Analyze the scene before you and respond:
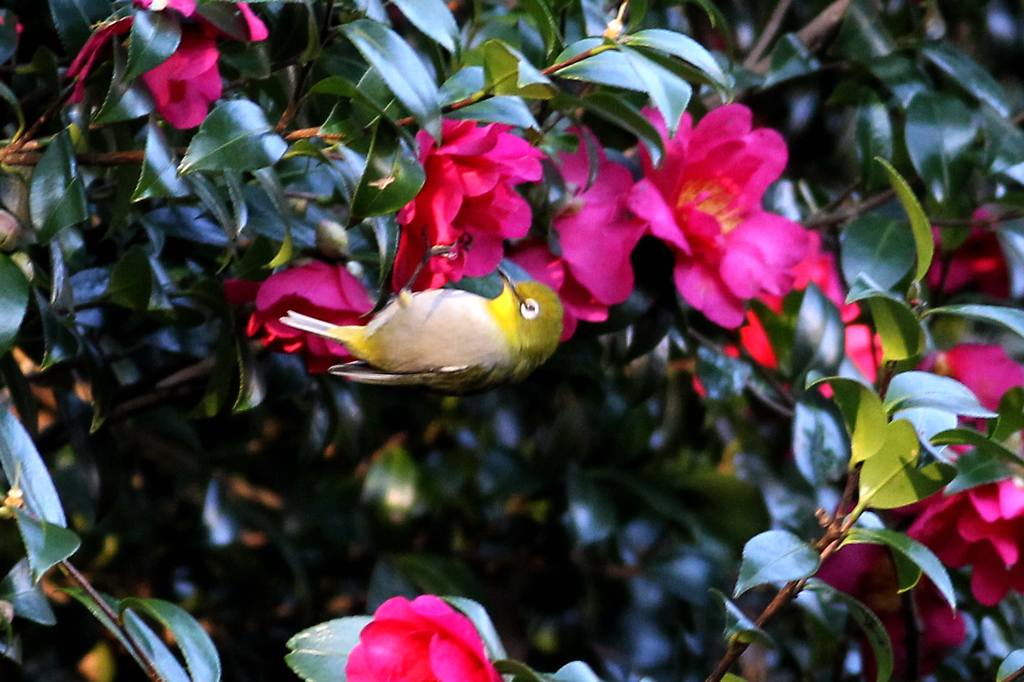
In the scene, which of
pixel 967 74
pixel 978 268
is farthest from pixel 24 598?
pixel 978 268

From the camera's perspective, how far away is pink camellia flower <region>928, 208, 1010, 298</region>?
1580 millimetres

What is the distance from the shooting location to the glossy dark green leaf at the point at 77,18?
0.91 metres

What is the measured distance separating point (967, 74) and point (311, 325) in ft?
2.52

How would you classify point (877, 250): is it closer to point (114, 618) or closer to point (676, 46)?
point (676, 46)

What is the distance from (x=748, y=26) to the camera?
6.12 ft

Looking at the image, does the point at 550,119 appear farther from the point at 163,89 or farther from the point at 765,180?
the point at 163,89

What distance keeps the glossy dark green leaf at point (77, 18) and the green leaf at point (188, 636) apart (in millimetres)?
385

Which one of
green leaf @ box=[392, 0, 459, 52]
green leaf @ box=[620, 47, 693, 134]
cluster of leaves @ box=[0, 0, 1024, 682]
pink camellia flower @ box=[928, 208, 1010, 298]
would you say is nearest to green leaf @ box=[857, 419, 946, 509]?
cluster of leaves @ box=[0, 0, 1024, 682]

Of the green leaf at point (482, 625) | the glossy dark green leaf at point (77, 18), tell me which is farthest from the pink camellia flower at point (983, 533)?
the glossy dark green leaf at point (77, 18)

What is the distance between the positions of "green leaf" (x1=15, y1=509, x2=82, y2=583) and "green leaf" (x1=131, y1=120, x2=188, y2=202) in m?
0.21

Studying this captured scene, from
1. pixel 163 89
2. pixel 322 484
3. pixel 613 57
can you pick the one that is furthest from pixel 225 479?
pixel 613 57

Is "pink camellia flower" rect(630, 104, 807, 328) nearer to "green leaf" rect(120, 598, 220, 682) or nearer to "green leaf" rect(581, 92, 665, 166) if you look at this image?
"green leaf" rect(581, 92, 665, 166)

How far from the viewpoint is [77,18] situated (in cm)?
92

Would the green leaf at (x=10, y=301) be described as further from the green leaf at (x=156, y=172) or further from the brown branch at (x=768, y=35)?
the brown branch at (x=768, y=35)
